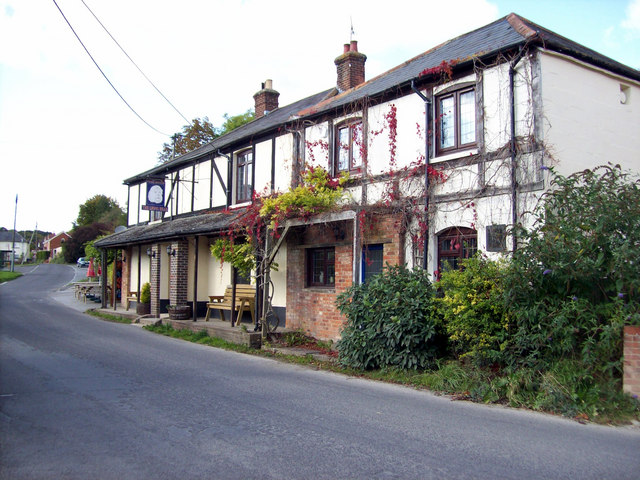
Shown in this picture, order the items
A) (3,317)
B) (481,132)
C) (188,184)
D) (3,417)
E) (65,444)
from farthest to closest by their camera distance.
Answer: (188,184) < (3,317) < (481,132) < (3,417) < (65,444)

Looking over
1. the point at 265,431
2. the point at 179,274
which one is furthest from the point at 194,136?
the point at 265,431

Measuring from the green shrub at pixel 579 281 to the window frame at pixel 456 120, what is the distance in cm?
273

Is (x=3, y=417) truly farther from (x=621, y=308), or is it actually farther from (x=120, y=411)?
(x=621, y=308)

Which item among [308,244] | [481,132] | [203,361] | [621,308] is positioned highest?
[481,132]

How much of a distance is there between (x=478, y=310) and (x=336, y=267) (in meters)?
4.70

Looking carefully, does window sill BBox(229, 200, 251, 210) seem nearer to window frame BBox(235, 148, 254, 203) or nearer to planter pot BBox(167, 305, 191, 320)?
window frame BBox(235, 148, 254, 203)

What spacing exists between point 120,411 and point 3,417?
1.25 metres

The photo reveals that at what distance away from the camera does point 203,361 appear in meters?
10.2

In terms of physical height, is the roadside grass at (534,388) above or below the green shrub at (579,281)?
below

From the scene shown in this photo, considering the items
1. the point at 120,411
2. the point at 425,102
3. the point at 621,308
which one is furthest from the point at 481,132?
the point at 120,411

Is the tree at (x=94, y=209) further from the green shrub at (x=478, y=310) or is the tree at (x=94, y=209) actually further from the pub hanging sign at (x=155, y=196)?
the green shrub at (x=478, y=310)

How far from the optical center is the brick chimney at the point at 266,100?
72.1 ft

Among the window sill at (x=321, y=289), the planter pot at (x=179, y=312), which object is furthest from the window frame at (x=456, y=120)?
the planter pot at (x=179, y=312)

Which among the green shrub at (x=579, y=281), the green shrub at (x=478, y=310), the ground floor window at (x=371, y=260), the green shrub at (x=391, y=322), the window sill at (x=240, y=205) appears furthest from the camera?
the window sill at (x=240, y=205)
